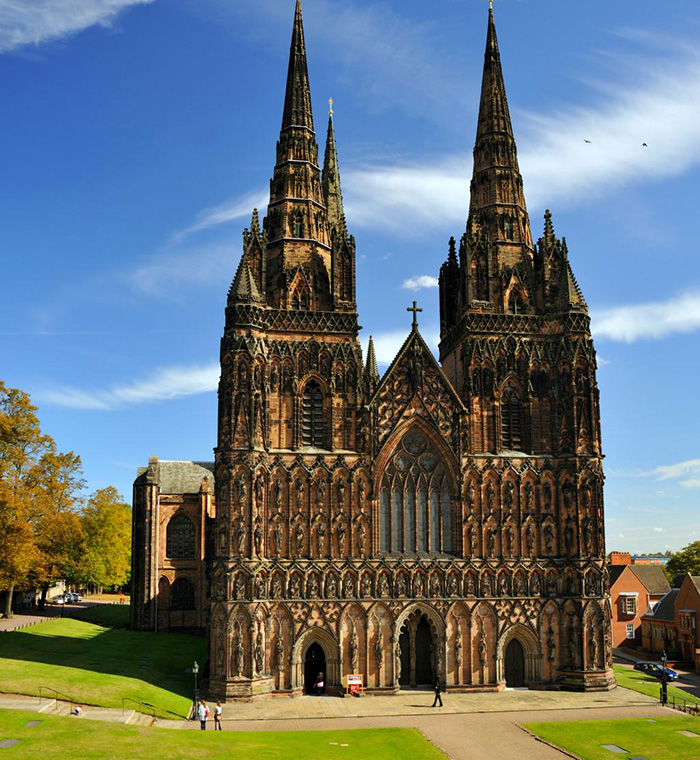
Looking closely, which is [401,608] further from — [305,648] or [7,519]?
[7,519]

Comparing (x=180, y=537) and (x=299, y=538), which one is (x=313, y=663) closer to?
(x=299, y=538)

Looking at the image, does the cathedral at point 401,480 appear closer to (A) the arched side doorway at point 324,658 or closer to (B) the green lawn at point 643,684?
(A) the arched side doorway at point 324,658

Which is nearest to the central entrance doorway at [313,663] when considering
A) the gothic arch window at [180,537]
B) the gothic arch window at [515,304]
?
the gothic arch window at [515,304]

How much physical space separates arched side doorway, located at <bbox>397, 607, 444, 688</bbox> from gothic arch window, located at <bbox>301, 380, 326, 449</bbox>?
11647 millimetres

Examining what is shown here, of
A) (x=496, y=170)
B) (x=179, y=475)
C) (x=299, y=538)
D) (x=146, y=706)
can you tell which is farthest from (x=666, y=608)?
(x=146, y=706)

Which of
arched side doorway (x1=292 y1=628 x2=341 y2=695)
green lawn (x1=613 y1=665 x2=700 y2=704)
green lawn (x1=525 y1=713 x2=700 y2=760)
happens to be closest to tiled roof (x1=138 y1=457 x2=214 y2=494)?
arched side doorway (x1=292 y1=628 x2=341 y2=695)

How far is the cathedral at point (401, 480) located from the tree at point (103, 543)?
3387 cm

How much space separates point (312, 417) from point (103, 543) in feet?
133

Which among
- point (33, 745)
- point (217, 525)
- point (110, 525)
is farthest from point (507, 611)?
point (110, 525)

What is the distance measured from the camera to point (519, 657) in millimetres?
47438

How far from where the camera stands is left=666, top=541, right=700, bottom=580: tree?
9022 cm

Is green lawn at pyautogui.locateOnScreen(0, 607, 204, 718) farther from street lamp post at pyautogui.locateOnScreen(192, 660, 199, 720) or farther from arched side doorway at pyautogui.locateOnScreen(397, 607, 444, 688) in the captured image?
arched side doorway at pyautogui.locateOnScreen(397, 607, 444, 688)

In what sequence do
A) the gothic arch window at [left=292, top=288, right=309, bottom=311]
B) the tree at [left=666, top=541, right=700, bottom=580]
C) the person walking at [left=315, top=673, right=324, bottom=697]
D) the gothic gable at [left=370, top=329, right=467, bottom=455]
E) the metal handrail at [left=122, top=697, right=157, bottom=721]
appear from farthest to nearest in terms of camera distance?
the tree at [left=666, top=541, right=700, bottom=580]
the gothic arch window at [left=292, top=288, right=309, bottom=311]
the gothic gable at [left=370, top=329, right=467, bottom=455]
the person walking at [left=315, top=673, right=324, bottom=697]
the metal handrail at [left=122, top=697, right=157, bottom=721]

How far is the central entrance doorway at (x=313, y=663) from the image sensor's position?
45625mm
